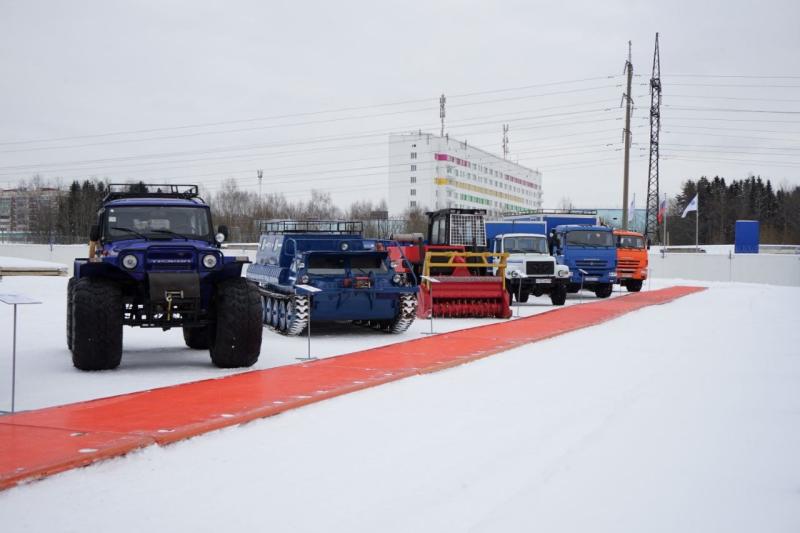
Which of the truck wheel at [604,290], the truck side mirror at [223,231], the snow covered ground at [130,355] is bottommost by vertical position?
the snow covered ground at [130,355]

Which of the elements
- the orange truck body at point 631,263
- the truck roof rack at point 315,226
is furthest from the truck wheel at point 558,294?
the truck roof rack at point 315,226

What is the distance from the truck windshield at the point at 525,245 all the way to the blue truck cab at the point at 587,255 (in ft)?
6.33

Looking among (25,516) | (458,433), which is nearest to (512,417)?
(458,433)

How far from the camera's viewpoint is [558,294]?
945 inches

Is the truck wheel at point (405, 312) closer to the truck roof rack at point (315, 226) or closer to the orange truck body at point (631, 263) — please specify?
the truck roof rack at point (315, 226)

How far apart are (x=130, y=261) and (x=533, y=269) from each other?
1533cm

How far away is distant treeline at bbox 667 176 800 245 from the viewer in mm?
90000

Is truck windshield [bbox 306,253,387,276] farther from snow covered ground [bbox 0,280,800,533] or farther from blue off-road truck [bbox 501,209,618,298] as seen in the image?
blue off-road truck [bbox 501,209,618,298]

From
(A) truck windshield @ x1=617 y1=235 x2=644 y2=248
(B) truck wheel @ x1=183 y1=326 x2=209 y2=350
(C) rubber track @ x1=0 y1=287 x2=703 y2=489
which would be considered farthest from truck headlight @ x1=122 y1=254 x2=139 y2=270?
(A) truck windshield @ x1=617 y1=235 x2=644 y2=248

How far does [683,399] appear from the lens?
8.80 meters

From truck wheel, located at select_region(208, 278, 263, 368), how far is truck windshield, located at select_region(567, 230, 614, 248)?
60.1ft

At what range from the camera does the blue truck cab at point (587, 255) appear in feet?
88.5

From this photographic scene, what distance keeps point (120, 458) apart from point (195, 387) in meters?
3.02

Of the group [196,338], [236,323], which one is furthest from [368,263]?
[236,323]
